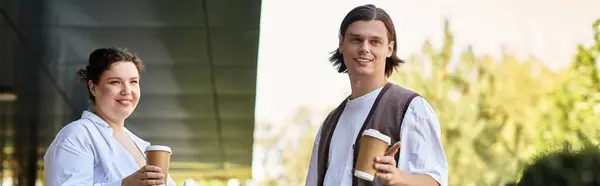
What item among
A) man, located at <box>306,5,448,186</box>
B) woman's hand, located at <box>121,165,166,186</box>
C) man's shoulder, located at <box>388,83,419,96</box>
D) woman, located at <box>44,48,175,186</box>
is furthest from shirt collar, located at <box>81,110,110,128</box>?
man's shoulder, located at <box>388,83,419,96</box>

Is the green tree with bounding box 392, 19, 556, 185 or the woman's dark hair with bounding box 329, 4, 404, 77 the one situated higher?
the green tree with bounding box 392, 19, 556, 185

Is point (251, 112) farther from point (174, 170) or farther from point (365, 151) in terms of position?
point (365, 151)

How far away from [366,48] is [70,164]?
0.99 metres

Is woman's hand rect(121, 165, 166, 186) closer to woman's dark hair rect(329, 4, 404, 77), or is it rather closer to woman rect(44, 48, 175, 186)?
woman rect(44, 48, 175, 186)

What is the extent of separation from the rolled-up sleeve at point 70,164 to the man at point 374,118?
674 mm

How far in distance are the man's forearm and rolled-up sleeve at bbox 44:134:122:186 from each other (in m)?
0.91

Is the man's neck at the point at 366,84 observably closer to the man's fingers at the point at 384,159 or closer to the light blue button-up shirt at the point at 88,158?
the man's fingers at the point at 384,159

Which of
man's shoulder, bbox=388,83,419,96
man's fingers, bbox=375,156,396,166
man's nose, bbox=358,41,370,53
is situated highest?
man's nose, bbox=358,41,370,53

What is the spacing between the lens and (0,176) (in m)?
12.4

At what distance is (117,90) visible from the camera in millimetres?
3652

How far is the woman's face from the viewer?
3.66 m

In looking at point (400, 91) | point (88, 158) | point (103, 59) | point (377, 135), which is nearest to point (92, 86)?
point (103, 59)

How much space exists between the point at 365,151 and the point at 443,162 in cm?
34

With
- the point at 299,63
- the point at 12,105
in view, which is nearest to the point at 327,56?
the point at 12,105
